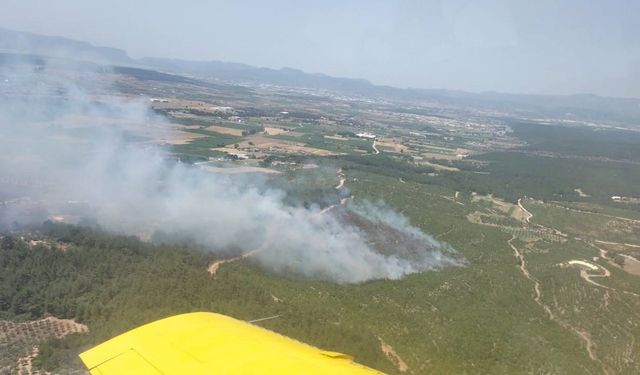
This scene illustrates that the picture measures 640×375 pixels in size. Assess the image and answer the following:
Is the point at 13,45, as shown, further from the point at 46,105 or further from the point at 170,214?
the point at 46,105

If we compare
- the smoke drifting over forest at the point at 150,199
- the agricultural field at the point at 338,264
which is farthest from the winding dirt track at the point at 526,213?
the smoke drifting over forest at the point at 150,199

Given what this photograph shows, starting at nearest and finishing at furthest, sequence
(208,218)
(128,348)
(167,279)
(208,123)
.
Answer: (128,348)
(167,279)
(208,218)
(208,123)

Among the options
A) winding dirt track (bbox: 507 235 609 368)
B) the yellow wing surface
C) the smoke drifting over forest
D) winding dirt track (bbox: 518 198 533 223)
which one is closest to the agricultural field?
→ winding dirt track (bbox: 507 235 609 368)

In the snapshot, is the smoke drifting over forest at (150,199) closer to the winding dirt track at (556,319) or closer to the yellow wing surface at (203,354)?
the winding dirt track at (556,319)

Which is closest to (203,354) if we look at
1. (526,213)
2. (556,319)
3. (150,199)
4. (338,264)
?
(338,264)

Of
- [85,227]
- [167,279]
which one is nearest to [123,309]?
[167,279]

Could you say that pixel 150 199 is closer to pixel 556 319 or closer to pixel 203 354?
pixel 556 319
